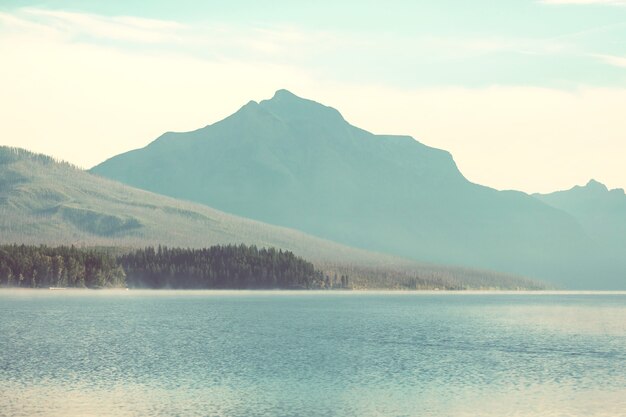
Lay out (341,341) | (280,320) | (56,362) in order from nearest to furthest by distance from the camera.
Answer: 1. (56,362)
2. (341,341)
3. (280,320)

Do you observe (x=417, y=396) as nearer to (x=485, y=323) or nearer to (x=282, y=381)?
(x=282, y=381)

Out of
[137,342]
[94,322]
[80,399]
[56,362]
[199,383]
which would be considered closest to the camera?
[80,399]

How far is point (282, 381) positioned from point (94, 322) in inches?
3586

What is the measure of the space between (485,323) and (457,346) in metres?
64.0

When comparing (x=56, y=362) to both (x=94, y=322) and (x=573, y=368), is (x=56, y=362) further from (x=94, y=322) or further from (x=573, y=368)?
(x=94, y=322)

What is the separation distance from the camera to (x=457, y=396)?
7844 cm

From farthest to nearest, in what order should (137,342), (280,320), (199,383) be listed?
(280,320), (137,342), (199,383)

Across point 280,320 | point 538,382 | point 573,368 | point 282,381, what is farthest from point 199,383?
point 280,320

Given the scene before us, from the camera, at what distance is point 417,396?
257 feet

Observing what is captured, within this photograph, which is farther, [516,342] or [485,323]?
[485,323]

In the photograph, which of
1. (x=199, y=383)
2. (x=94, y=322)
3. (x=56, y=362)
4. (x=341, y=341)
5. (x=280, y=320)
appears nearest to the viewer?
(x=199, y=383)

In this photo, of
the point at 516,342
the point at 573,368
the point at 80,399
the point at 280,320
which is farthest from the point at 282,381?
the point at 280,320

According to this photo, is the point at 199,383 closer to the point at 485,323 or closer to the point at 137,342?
the point at 137,342

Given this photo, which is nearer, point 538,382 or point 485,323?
point 538,382
